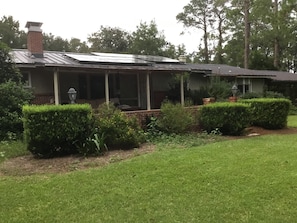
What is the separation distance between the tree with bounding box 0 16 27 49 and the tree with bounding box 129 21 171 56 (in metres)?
12.8

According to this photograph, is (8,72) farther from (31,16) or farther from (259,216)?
(31,16)

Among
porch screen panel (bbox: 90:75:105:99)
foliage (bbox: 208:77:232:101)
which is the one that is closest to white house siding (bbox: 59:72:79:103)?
porch screen panel (bbox: 90:75:105:99)

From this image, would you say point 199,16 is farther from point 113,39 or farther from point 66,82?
point 66,82

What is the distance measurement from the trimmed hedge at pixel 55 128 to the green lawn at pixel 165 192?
1.77 meters

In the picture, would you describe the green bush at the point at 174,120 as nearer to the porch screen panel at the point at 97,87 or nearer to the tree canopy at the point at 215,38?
the porch screen panel at the point at 97,87

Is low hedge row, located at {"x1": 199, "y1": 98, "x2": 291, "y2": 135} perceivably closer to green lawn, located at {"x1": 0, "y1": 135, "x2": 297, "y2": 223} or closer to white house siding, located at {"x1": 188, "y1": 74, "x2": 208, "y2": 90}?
green lawn, located at {"x1": 0, "y1": 135, "x2": 297, "y2": 223}

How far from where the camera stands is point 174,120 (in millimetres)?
10711

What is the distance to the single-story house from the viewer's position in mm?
13812

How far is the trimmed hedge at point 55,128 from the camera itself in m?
7.62

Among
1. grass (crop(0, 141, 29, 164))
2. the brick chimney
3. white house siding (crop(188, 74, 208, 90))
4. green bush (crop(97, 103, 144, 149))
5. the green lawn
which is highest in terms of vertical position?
the brick chimney

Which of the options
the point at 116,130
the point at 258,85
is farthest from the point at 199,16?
the point at 116,130

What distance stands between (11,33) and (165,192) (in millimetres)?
36856

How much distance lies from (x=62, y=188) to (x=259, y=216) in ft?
9.69

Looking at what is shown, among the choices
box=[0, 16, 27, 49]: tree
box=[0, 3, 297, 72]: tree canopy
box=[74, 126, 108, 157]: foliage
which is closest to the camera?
box=[74, 126, 108, 157]: foliage
